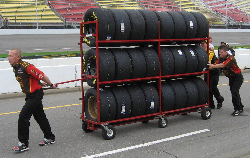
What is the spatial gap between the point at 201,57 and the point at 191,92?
2.99 ft

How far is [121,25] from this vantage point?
23.7 feet

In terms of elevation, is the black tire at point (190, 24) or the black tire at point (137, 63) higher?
the black tire at point (190, 24)

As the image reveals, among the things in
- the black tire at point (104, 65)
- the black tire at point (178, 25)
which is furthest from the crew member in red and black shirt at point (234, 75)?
the black tire at point (104, 65)

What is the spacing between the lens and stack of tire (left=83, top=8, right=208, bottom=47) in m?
7.06

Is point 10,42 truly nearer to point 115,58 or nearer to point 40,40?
point 40,40

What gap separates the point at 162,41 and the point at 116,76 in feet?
4.88

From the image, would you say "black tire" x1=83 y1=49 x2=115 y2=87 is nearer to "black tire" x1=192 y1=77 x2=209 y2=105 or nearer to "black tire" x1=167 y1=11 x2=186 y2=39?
"black tire" x1=167 y1=11 x2=186 y2=39

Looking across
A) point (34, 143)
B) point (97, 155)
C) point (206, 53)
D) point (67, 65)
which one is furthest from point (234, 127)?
point (67, 65)

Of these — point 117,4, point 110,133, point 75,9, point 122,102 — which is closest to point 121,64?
point 122,102

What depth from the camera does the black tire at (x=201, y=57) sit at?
28.4 ft

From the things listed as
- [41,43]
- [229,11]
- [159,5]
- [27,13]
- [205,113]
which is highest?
[159,5]

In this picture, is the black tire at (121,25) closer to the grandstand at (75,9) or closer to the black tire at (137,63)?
the black tire at (137,63)

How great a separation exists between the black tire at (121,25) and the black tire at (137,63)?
0.39 meters

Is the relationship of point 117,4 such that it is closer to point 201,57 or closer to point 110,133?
point 201,57
